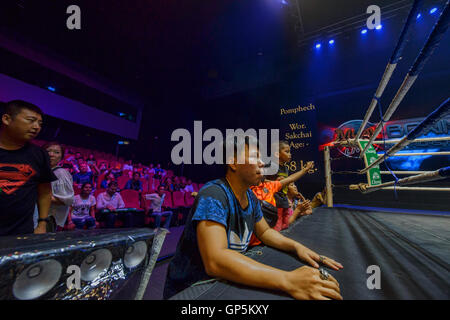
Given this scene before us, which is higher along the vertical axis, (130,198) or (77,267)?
(77,267)

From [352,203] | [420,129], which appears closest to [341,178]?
[352,203]

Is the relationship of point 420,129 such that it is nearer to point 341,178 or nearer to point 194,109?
point 341,178

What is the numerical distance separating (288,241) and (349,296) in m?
0.45

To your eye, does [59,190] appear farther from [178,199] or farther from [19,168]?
[178,199]

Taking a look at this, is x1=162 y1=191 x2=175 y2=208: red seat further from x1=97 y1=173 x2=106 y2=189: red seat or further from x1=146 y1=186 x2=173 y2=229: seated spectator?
x1=97 y1=173 x2=106 y2=189: red seat

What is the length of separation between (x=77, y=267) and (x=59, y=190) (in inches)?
84.9

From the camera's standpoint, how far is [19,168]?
134cm

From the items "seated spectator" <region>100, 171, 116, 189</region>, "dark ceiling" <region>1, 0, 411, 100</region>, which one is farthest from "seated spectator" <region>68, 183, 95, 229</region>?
"dark ceiling" <region>1, 0, 411, 100</region>

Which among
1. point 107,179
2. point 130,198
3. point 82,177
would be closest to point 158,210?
point 130,198

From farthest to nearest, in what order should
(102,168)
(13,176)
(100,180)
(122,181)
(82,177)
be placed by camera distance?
(102,168) → (122,181) → (100,180) → (82,177) → (13,176)

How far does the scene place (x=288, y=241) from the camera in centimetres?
99

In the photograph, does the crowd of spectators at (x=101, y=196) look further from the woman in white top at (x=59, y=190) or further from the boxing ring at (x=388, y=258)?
the boxing ring at (x=388, y=258)

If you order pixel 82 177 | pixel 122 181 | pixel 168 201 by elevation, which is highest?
pixel 82 177

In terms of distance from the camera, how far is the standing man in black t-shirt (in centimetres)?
127
